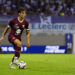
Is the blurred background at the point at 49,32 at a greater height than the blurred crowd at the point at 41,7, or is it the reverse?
the blurred crowd at the point at 41,7

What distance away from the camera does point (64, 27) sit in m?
22.5

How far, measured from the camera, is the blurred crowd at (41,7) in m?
24.8

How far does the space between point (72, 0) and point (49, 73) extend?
16.6 m

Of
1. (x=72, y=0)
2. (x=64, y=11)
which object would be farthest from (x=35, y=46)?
(x=72, y=0)

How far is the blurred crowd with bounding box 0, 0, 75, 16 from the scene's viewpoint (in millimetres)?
24797

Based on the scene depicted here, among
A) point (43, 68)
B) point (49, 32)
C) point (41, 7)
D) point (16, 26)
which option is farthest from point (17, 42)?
point (41, 7)

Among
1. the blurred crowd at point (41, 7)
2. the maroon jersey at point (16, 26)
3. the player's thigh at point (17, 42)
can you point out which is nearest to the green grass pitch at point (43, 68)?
the player's thigh at point (17, 42)

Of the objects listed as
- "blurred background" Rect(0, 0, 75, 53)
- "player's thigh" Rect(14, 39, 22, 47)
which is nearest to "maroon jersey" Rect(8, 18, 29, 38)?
"player's thigh" Rect(14, 39, 22, 47)

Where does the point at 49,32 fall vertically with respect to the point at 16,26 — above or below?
below

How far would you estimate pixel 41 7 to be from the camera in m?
25.7

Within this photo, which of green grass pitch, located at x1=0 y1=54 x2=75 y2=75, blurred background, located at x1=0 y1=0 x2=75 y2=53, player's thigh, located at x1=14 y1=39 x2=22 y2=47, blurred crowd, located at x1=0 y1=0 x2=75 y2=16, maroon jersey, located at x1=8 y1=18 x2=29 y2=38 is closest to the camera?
green grass pitch, located at x1=0 y1=54 x2=75 y2=75

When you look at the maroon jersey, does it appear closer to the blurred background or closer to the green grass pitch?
the green grass pitch

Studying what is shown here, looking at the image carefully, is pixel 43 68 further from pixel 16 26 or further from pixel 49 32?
pixel 49 32

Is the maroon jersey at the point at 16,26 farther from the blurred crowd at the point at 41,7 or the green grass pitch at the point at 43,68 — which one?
the blurred crowd at the point at 41,7
